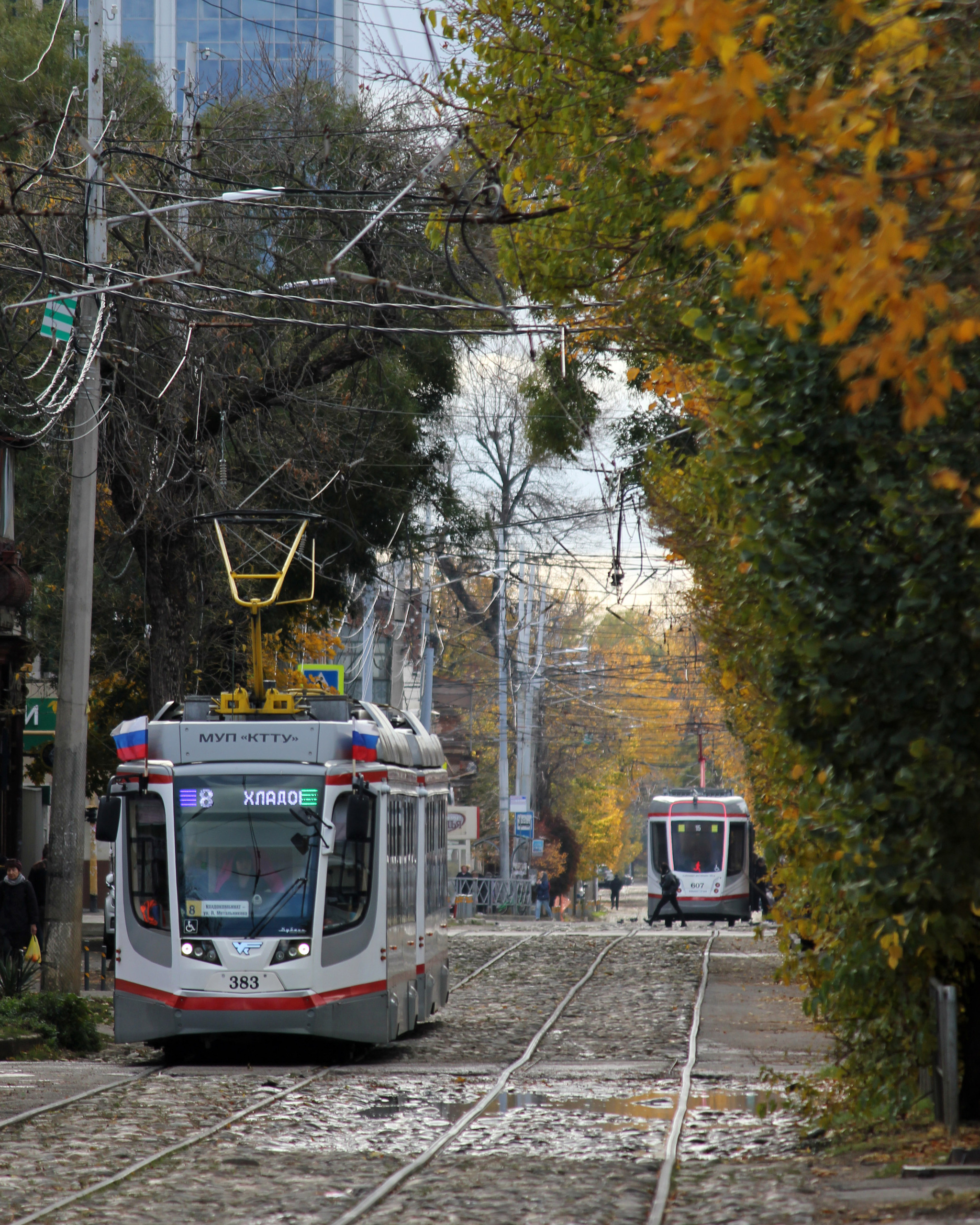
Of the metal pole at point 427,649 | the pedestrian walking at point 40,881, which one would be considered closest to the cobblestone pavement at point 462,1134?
the pedestrian walking at point 40,881

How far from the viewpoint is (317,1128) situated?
11.2 m

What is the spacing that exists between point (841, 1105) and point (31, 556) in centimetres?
2245

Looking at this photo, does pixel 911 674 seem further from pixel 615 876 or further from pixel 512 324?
pixel 615 876

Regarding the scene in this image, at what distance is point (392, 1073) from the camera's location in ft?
47.1

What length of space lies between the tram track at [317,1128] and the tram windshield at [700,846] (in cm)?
2663

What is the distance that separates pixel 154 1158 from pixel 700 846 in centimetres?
3647

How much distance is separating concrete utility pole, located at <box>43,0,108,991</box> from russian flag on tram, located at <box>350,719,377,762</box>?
13.0ft

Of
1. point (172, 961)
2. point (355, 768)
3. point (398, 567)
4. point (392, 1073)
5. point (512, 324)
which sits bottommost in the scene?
point (392, 1073)

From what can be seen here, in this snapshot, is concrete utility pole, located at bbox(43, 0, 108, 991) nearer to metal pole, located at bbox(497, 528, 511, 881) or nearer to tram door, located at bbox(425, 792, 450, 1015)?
tram door, located at bbox(425, 792, 450, 1015)

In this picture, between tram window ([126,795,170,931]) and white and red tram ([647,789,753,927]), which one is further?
white and red tram ([647,789,753,927])

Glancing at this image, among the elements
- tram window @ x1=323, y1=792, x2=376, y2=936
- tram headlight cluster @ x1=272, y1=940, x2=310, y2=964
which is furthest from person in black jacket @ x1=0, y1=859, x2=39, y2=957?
tram window @ x1=323, y1=792, x2=376, y2=936

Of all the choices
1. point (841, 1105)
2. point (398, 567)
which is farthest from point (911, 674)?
point (398, 567)

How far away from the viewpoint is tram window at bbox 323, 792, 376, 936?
14750mm

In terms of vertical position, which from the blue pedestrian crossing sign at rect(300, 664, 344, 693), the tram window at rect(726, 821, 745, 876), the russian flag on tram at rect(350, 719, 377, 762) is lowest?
the tram window at rect(726, 821, 745, 876)
